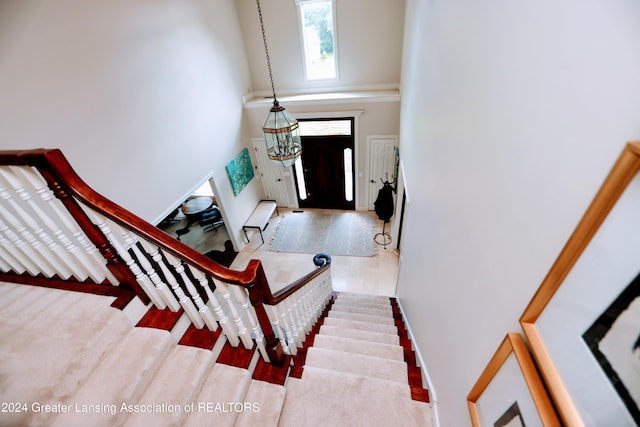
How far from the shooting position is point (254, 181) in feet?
20.1

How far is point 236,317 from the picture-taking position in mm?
1502

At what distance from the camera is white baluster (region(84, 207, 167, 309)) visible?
4.37 ft

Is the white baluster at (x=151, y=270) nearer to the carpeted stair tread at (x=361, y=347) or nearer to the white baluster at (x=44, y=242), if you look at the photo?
the white baluster at (x=44, y=242)

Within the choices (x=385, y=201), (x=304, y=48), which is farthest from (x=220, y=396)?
(x=304, y=48)

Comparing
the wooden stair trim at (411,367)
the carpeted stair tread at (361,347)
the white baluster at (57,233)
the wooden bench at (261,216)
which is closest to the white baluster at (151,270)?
the white baluster at (57,233)

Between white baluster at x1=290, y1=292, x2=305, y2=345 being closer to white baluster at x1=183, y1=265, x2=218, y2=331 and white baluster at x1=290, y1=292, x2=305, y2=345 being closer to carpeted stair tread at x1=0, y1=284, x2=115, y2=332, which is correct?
white baluster at x1=183, y1=265, x2=218, y2=331

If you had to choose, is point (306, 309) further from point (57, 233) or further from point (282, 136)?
point (282, 136)

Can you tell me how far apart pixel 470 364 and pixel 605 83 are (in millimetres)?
1070

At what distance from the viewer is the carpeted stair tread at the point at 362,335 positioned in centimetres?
260

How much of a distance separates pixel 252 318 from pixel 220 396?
41cm

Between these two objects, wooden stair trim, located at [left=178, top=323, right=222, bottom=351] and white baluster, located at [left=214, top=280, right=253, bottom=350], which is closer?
white baluster, located at [left=214, top=280, right=253, bottom=350]

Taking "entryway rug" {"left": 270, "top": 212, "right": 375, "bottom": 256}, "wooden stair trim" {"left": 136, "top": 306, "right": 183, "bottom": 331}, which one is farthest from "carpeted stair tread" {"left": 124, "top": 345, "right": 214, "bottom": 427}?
"entryway rug" {"left": 270, "top": 212, "right": 375, "bottom": 256}

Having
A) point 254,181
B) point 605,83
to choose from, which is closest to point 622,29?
point 605,83

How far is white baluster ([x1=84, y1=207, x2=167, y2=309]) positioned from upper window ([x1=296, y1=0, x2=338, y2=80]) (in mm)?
5017
